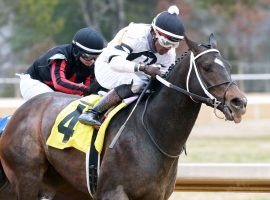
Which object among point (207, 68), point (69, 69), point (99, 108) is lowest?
point (69, 69)

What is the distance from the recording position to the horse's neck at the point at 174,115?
7.16m

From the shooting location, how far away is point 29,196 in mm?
8078

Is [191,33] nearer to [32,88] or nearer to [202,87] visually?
[32,88]

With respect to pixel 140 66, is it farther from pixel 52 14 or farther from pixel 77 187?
pixel 52 14

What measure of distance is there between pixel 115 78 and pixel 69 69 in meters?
1.20

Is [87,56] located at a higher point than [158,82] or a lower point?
lower

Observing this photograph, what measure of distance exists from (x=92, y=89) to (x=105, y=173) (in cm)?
161

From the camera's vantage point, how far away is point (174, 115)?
23.7 ft

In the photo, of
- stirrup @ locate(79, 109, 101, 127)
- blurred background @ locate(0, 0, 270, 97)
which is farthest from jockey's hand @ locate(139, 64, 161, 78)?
blurred background @ locate(0, 0, 270, 97)

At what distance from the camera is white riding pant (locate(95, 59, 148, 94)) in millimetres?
7516

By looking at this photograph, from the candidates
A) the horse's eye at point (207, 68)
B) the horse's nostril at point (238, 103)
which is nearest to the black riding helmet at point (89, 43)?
the horse's eye at point (207, 68)

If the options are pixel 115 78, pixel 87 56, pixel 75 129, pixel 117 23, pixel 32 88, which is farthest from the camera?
pixel 117 23

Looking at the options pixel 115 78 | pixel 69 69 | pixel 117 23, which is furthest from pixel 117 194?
pixel 117 23

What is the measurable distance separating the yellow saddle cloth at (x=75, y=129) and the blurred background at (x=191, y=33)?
995 cm
